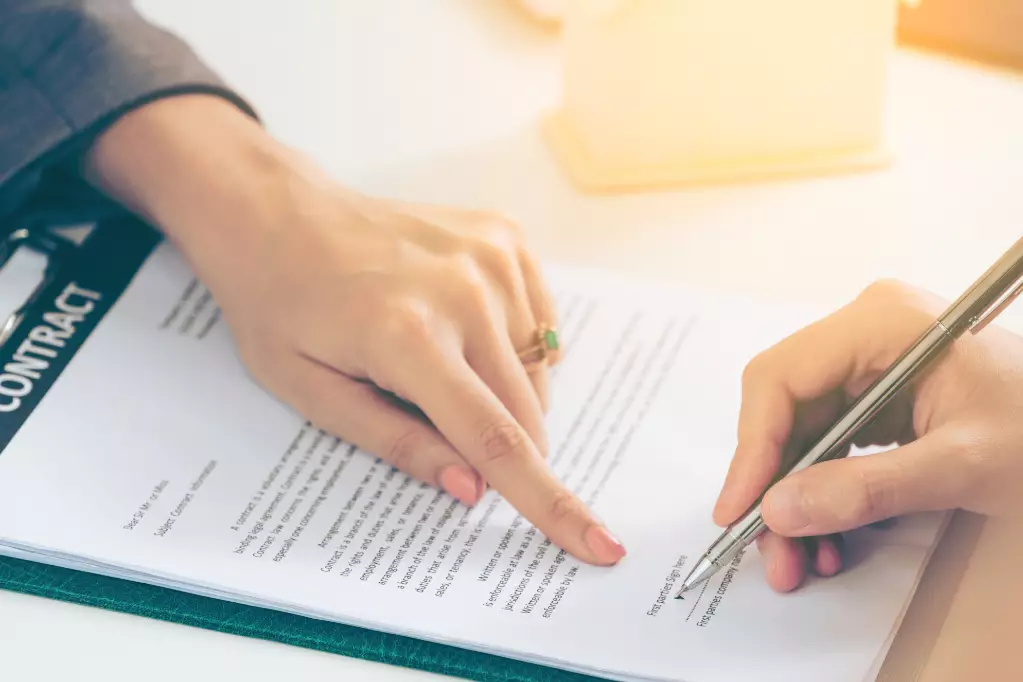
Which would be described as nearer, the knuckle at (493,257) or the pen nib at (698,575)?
the pen nib at (698,575)

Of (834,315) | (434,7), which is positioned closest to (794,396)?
(834,315)

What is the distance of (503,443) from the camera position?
22.8 inches

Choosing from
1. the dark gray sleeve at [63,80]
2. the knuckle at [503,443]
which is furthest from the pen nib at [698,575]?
the dark gray sleeve at [63,80]

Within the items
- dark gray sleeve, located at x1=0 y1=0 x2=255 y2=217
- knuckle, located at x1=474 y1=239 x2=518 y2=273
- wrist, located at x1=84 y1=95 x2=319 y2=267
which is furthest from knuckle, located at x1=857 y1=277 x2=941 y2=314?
dark gray sleeve, located at x1=0 y1=0 x2=255 y2=217

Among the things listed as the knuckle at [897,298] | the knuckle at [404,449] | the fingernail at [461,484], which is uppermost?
the knuckle at [897,298]

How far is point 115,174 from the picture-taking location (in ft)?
2.42

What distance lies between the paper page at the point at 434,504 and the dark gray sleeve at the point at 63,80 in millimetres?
92

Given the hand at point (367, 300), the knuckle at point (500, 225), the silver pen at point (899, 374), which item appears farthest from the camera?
the knuckle at point (500, 225)

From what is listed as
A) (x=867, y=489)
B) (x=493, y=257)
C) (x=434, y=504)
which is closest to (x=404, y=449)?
(x=434, y=504)

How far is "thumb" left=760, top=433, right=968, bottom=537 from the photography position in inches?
19.6

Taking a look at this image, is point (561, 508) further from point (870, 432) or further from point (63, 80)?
point (63, 80)

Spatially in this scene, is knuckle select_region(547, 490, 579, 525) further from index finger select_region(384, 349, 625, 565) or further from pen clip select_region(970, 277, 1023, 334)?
pen clip select_region(970, 277, 1023, 334)

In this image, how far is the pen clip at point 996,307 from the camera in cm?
49

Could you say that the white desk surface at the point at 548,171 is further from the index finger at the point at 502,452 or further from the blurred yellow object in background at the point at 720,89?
the index finger at the point at 502,452
